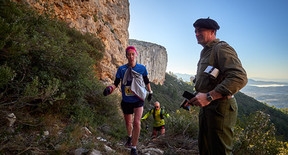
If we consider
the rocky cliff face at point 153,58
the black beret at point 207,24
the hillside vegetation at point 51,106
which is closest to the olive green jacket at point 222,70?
the black beret at point 207,24

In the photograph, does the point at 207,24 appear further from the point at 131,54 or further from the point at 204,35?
the point at 131,54

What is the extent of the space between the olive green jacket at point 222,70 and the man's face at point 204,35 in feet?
0.20

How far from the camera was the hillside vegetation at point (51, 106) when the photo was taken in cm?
252

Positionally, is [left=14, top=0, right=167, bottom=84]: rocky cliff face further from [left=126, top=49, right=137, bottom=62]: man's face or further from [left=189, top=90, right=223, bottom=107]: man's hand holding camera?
[left=189, top=90, right=223, bottom=107]: man's hand holding camera

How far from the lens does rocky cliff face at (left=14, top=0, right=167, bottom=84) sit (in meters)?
10.0

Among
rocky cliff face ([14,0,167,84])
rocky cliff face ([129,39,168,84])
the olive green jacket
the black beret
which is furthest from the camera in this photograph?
rocky cliff face ([129,39,168,84])

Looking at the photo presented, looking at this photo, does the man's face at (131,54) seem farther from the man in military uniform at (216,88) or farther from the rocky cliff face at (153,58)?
the rocky cliff face at (153,58)

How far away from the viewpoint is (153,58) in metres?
92.4

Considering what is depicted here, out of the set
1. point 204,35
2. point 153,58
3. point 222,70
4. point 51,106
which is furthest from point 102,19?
point 153,58

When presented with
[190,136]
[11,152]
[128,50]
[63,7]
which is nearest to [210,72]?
[128,50]

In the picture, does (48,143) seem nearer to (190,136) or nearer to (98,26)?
(190,136)

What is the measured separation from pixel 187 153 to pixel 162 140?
96 cm

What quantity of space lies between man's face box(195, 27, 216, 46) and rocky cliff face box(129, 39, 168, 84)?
81.6 metres

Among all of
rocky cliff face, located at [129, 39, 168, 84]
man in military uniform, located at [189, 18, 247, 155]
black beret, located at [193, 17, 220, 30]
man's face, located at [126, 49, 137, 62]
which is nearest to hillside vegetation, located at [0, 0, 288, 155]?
man's face, located at [126, 49, 137, 62]
